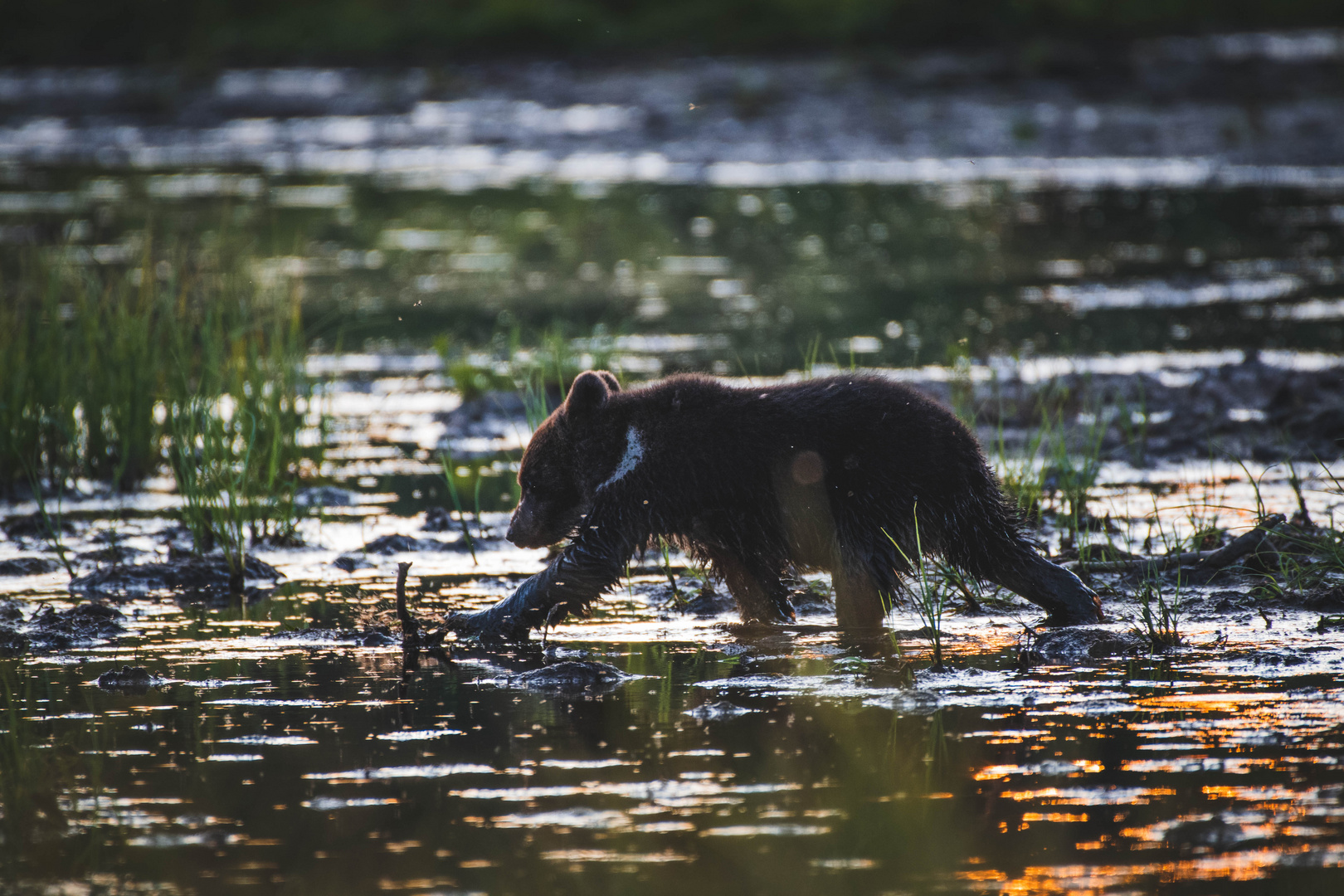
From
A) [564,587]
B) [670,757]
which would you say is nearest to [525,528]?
[564,587]

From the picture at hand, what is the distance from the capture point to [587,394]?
5926 mm

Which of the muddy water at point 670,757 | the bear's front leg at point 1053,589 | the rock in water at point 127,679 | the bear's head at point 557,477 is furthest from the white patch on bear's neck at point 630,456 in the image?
the rock in water at point 127,679

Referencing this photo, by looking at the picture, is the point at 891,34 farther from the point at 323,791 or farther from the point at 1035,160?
the point at 323,791

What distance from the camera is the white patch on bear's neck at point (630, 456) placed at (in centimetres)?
579

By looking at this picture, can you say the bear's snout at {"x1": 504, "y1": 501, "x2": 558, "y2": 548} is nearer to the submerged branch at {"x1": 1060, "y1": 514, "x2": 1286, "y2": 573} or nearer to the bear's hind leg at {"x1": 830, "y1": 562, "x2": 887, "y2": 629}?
the bear's hind leg at {"x1": 830, "y1": 562, "x2": 887, "y2": 629}

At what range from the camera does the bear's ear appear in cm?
589

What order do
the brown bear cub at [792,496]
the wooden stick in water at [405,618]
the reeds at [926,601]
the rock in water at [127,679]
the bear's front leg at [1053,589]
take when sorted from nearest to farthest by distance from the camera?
the rock in water at [127,679], the reeds at [926,601], the wooden stick in water at [405,618], the brown bear cub at [792,496], the bear's front leg at [1053,589]

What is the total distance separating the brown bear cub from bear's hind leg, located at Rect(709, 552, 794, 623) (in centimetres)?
1

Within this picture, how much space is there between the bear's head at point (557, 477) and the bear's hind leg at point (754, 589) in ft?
1.96

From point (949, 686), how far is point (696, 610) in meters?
1.53

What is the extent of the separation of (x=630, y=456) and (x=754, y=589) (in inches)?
28.7

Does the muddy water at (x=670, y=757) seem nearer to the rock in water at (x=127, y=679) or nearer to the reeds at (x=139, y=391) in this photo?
the rock in water at (x=127, y=679)

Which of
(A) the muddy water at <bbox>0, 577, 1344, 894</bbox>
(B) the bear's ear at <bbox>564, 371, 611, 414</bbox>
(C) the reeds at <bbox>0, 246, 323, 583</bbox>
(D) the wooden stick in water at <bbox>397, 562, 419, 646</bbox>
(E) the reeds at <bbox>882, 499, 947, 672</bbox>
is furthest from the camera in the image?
(C) the reeds at <bbox>0, 246, 323, 583</bbox>

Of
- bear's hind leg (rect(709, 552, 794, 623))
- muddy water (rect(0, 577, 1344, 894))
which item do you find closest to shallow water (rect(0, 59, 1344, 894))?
muddy water (rect(0, 577, 1344, 894))
